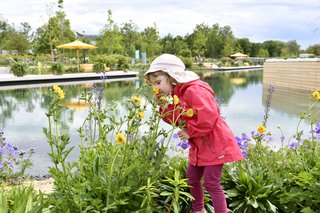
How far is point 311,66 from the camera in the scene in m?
14.6

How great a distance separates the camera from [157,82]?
7.36 ft

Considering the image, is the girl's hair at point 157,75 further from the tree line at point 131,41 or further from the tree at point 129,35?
the tree at point 129,35

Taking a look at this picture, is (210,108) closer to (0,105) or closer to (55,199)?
(55,199)

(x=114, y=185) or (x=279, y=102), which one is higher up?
(x=114, y=185)

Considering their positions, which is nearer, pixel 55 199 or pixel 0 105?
pixel 55 199

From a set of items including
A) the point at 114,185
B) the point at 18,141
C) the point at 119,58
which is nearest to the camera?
the point at 114,185

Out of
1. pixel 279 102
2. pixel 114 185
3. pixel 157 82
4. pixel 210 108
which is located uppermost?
pixel 157 82

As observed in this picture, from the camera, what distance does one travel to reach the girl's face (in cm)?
223

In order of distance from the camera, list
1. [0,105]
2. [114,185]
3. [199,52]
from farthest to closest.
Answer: [199,52] → [0,105] → [114,185]

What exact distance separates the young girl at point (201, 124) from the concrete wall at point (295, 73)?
42.7ft

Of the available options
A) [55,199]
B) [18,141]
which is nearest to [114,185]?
[55,199]

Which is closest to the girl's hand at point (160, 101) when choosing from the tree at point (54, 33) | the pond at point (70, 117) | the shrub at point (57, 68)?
the pond at point (70, 117)

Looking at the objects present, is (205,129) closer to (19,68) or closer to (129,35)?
(19,68)

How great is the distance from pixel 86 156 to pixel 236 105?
341 inches
